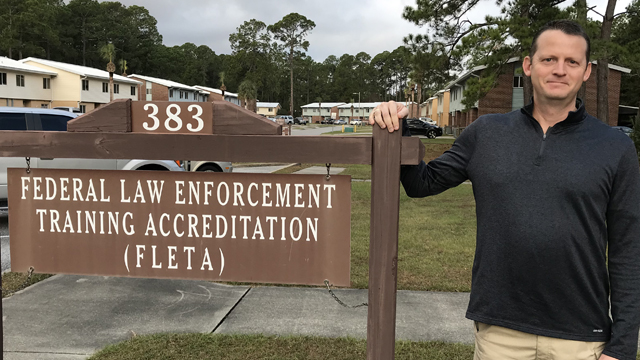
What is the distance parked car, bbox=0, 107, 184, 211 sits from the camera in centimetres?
803

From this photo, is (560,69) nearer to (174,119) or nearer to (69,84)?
(174,119)

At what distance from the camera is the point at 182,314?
4.30 m

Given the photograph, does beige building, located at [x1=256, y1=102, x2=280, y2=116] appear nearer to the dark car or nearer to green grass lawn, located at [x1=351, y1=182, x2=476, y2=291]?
the dark car

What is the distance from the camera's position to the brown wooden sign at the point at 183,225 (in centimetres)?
239

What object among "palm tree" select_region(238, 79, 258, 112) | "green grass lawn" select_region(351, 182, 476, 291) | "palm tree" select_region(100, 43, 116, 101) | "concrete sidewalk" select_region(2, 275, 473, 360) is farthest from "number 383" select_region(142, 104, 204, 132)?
"palm tree" select_region(238, 79, 258, 112)

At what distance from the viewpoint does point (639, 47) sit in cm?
1349

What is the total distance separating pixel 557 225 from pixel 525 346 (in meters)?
0.48

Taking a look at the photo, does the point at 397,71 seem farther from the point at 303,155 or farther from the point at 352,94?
the point at 303,155

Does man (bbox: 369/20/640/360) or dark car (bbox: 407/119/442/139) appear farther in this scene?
dark car (bbox: 407/119/442/139)

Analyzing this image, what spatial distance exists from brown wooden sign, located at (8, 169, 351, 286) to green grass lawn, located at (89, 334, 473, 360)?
122cm

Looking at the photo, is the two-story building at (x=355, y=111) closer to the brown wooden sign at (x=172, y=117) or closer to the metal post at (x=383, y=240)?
the brown wooden sign at (x=172, y=117)

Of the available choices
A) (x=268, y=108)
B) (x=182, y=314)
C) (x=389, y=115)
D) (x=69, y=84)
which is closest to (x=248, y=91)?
(x=268, y=108)

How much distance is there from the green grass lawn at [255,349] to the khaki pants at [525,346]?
156 cm

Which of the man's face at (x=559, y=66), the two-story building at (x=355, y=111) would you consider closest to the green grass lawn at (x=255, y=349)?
the man's face at (x=559, y=66)
